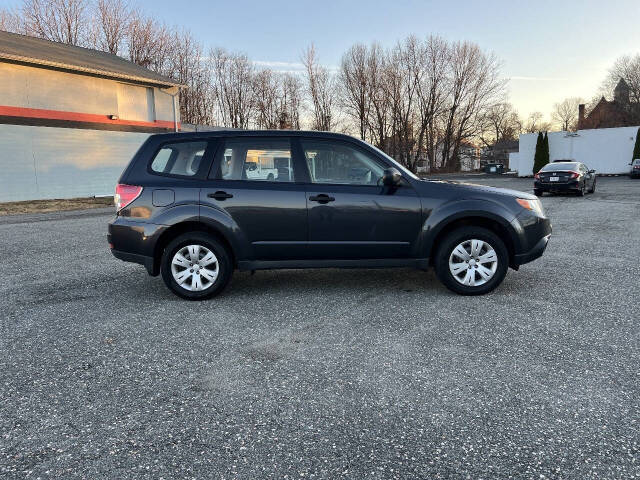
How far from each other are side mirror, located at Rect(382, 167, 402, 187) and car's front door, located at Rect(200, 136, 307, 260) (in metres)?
0.89

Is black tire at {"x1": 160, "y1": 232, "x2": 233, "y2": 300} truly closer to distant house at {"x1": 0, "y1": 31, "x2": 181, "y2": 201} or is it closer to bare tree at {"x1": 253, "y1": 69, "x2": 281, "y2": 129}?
distant house at {"x1": 0, "y1": 31, "x2": 181, "y2": 201}

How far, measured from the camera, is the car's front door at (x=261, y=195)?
16.0 ft

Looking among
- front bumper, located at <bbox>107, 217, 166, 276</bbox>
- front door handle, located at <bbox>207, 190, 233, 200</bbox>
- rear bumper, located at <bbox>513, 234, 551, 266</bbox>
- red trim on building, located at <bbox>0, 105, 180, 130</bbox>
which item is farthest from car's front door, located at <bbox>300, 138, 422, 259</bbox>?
red trim on building, located at <bbox>0, 105, 180, 130</bbox>

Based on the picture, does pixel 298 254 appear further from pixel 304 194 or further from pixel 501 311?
pixel 501 311

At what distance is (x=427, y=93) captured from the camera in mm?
53062

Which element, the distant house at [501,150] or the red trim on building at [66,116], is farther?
the distant house at [501,150]

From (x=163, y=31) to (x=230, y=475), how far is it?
4671 cm

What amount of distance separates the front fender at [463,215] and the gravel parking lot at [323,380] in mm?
697

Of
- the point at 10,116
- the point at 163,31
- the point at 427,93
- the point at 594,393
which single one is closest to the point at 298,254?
the point at 594,393

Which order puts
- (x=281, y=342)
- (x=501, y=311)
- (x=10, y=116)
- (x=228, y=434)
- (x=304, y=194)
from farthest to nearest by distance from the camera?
(x=10, y=116) < (x=304, y=194) < (x=501, y=311) < (x=281, y=342) < (x=228, y=434)

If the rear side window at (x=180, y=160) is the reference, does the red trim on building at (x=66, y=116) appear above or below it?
above

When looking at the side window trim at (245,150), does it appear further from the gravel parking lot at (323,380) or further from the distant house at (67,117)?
the distant house at (67,117)

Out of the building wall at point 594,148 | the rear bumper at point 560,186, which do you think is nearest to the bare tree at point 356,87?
the building wall at point 594,148

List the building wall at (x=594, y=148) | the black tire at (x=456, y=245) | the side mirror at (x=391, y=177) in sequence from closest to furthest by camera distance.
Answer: the side mirror at (x=391, y=177)
the black tire at (x=456, y=245)
the building wall at (x=594, y=148)
